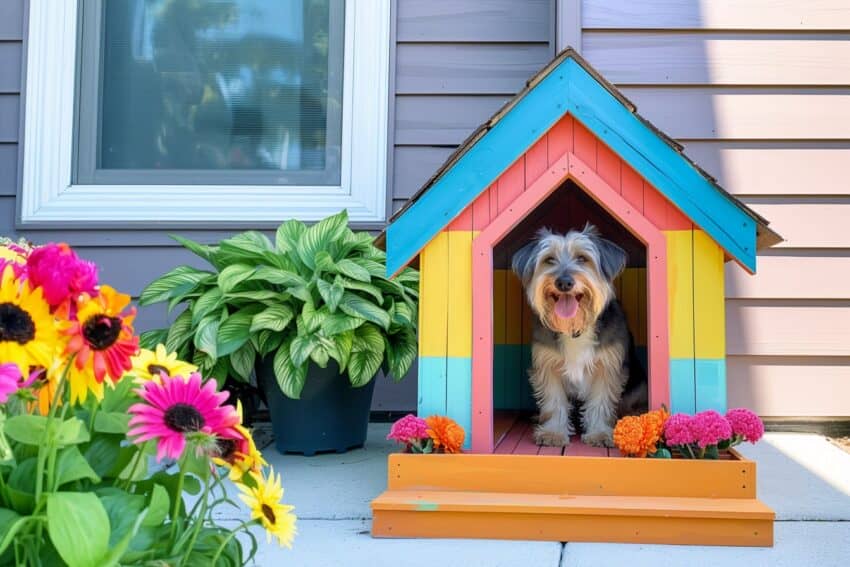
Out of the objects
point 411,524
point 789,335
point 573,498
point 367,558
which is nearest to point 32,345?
point 367,558

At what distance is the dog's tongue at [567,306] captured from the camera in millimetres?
2939

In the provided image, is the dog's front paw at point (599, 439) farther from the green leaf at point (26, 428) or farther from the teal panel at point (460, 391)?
the green leaf at point (26, 428)

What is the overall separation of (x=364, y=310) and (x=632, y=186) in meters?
1.19

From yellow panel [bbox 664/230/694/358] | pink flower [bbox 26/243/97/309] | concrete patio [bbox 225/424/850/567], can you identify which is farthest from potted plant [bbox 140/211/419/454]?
pink flower [bbox 26/243/97/309]

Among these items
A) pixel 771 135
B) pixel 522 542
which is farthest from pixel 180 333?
pixel 771 135

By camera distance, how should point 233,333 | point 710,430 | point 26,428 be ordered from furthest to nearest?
1. point 233,333
2. point 710,430
3. point 26,428

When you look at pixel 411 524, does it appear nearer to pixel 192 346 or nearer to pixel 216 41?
pixel 192 346

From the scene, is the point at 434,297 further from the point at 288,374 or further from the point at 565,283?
the point at 288,374

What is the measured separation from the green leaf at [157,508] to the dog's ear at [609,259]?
2.17 m

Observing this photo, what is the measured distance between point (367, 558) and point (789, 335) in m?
2.66

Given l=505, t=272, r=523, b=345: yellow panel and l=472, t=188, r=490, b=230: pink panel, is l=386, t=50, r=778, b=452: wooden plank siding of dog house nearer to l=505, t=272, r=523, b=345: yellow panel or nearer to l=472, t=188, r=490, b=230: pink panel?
l=472, t=188, r=490, b=230: pink panel

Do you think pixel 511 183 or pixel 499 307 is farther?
pixel 499 307

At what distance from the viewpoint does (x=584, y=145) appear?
2.65m

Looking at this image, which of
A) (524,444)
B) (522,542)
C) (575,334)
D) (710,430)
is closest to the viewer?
(522,542)
